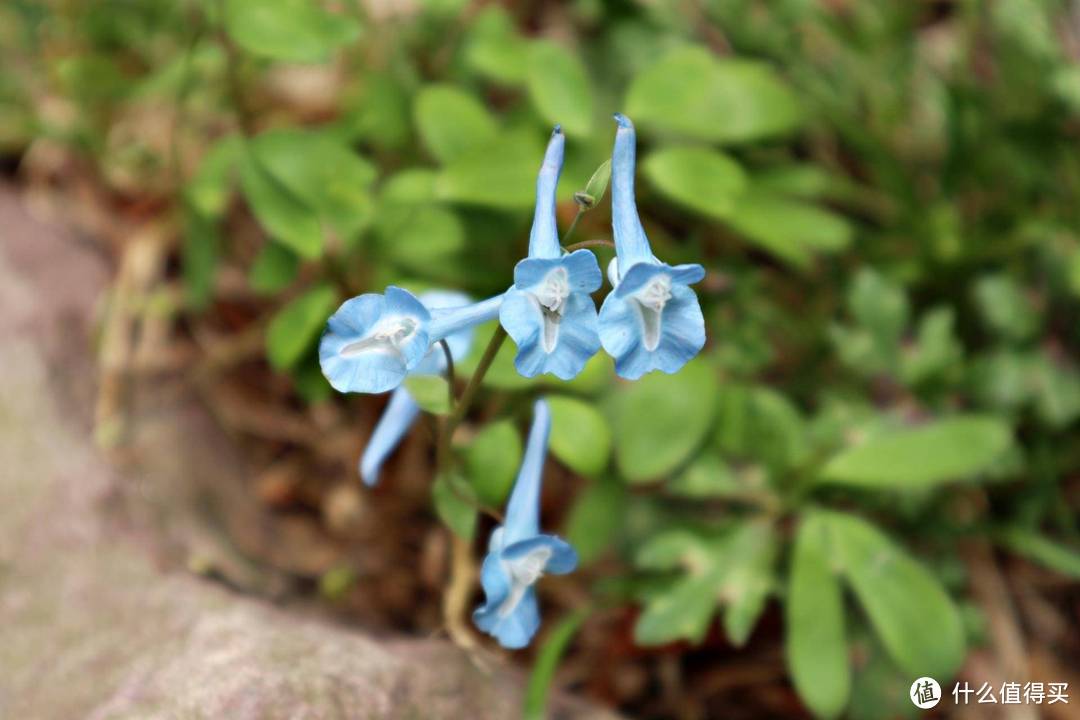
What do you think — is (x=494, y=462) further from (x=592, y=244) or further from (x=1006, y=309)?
(x=1006, y=309)

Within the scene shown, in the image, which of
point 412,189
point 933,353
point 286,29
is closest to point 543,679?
point 412,189

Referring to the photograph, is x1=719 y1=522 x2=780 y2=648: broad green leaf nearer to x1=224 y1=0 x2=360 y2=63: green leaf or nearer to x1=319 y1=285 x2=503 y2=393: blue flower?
x1=319 y1=285 x2=503 y2=393: blue flower

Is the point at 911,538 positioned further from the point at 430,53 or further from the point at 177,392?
the point at 177,392

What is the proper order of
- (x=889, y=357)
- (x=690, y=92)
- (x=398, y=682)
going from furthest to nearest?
(x=889, y=357) → (x=690, y=92) → (x=398, y=682)

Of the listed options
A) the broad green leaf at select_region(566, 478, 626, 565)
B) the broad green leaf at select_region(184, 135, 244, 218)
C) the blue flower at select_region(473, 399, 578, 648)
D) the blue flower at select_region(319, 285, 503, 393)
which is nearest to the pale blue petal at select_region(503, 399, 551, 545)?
the blue flower at select_region(473, 399, 578, 648)

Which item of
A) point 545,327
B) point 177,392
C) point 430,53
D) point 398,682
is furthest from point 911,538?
point 177,392

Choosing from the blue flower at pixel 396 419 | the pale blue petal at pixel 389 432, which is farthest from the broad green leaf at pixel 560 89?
the pale blue petal at pixel 389 432
